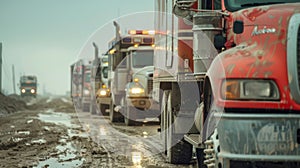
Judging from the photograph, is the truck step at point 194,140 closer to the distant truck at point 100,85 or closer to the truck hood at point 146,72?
the truck hood at point 146,72

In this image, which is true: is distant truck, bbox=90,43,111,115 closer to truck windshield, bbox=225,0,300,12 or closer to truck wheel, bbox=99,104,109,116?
truck wheel, bbox=99,104,109,116

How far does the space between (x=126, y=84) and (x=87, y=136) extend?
4.98 meters

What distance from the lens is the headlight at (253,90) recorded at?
4.89 meters

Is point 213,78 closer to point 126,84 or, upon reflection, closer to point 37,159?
point 37,159

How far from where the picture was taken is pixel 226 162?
502cm

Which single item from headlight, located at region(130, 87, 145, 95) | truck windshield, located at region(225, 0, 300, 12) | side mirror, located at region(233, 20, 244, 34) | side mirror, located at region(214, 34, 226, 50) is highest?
truck windshield, located at region(225, 0, 300, 12)

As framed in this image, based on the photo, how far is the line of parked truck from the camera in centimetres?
479

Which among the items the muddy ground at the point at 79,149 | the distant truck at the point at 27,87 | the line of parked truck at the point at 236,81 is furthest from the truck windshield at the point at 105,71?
the distant truck at the point at 27,87

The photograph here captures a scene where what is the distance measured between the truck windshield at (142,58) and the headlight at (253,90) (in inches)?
548

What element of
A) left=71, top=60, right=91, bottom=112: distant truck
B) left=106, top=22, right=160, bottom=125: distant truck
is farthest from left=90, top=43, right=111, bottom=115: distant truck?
left=106, top=22, right=160, bottom=125: distant truck

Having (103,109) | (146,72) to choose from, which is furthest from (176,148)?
(103,109)

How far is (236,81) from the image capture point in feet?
16.4

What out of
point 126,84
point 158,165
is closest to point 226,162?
point 158,165

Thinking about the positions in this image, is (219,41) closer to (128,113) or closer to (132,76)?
(132,76)
